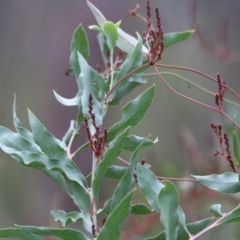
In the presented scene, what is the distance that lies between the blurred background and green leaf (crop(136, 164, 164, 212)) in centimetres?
133

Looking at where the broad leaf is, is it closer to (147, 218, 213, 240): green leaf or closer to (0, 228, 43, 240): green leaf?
(147, 218, 213, 240): green leaf

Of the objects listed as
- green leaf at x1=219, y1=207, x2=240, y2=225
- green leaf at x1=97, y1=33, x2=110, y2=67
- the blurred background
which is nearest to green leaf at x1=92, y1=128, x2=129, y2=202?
green leaf at x1=219, y1=207, x2=240, y2=225

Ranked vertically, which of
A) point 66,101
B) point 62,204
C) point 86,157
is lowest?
point 66,101

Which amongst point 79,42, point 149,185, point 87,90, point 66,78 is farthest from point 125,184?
point 66,78

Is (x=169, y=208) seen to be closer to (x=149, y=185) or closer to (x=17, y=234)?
Result: (x=149, y=185)

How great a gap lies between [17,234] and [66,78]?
1.50 m

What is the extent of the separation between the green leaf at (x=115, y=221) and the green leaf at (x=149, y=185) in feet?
0.16

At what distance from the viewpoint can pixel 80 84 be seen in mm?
574

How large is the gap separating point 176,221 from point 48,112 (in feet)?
4.90

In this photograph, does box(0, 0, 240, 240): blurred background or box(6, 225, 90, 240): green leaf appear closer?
box(6, 225, 90, 240): green leaf

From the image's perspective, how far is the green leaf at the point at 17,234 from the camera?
462 millimetres

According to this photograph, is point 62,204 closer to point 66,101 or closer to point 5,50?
point 5,50

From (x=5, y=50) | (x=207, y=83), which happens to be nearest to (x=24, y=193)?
(x=5, y=50)

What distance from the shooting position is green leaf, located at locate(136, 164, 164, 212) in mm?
474
